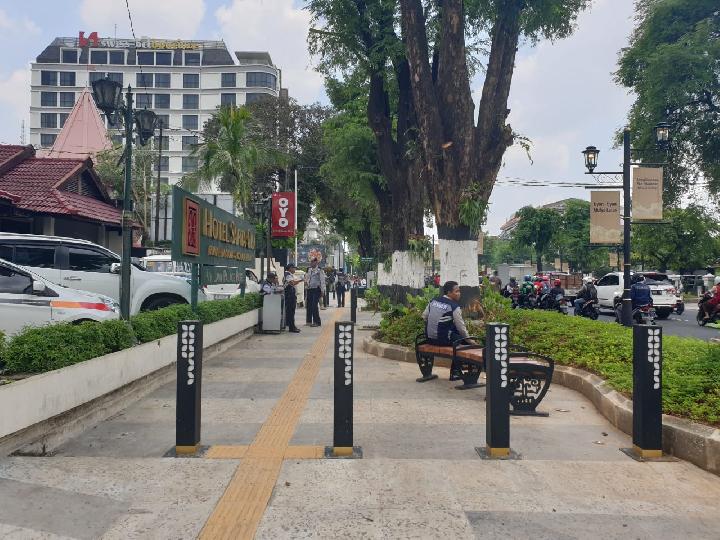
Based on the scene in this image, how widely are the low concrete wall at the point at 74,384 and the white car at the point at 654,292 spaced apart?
18.7 meters

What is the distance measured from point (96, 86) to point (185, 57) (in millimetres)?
80186

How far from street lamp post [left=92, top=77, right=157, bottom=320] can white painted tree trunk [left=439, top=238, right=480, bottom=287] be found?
584cm

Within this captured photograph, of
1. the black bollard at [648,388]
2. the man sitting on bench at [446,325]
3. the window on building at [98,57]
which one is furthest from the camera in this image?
the window on building at [98,57]

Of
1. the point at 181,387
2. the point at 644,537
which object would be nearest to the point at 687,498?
the point at 644,537

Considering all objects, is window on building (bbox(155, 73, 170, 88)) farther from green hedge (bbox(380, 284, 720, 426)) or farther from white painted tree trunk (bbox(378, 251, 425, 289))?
green hedge (bbox(380, 284, 720, 426))

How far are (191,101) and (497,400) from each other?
3380 inches

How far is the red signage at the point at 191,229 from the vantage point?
948cm

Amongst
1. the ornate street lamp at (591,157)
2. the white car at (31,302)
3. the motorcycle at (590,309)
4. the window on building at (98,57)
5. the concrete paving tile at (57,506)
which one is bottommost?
the concrete paving tile at (57,506)

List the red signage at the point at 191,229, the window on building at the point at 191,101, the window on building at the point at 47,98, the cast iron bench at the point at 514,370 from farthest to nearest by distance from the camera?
the window on building at the point at 191,101, the window on building at the point at 47,98, the red signage at the point at 191,229, the cast iron bench at the point at 514,370

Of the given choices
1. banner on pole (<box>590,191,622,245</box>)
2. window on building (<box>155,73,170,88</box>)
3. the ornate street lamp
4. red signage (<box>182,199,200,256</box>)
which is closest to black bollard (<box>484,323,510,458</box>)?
red signage (<box>182,199,200,256</box>)

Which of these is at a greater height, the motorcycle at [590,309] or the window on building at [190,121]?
the window on building at [190,121]

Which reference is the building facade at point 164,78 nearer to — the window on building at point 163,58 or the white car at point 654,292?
the window on building at point 163,58

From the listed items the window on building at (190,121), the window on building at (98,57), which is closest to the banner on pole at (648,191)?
the window on building at (190,121)

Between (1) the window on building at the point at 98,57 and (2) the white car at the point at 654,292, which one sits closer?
(2) the white car at the point at 654,292
